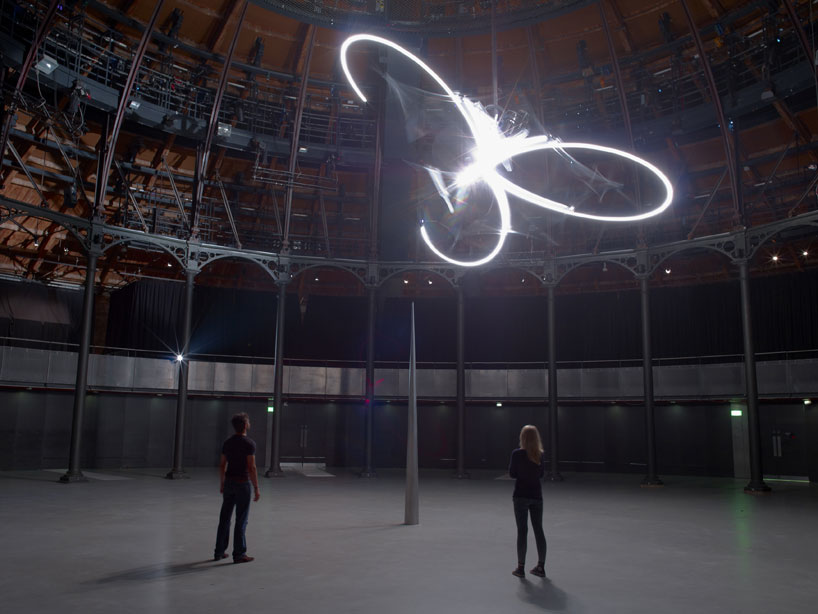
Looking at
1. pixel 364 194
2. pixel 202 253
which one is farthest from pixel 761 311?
pixel 202 253

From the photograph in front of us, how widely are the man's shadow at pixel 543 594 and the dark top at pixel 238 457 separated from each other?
14.7 feet

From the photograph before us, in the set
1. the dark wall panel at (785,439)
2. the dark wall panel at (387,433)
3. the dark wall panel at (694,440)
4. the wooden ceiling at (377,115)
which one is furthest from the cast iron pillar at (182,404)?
the dark wall panel at (785,439)

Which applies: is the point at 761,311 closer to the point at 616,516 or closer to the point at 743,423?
the point at 743,423

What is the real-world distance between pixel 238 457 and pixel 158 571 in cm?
195

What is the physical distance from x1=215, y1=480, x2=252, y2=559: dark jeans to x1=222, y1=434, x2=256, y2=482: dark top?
105 mm

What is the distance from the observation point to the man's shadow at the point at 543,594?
8.16 metres

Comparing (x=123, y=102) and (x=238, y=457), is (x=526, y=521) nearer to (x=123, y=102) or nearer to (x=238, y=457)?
(x=238, y=457)

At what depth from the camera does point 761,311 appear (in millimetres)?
33062

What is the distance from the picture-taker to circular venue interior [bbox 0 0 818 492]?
2509 cm

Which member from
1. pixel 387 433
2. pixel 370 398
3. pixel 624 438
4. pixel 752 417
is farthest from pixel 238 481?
pixel 624 438

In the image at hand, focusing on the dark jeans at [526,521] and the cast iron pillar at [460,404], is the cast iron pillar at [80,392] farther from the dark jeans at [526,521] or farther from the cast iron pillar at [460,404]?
the dark jeans at [526,521]

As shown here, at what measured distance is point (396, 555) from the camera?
11.2 meters

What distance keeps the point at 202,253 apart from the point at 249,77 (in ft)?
29.9

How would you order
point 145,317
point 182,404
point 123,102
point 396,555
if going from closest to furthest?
point 396,555
point 123,102
point 182,404
point 145,317
